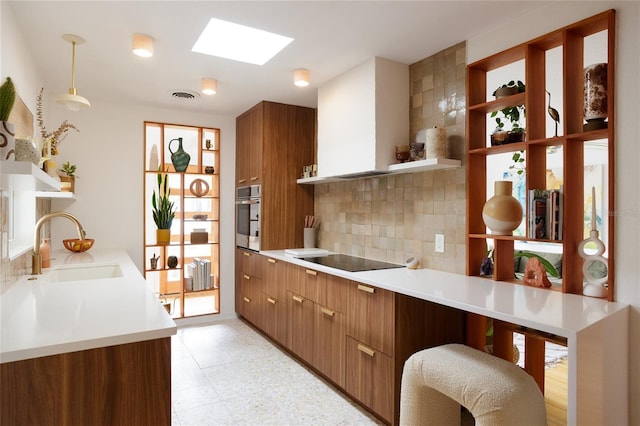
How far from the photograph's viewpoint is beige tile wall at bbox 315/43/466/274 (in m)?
2.45

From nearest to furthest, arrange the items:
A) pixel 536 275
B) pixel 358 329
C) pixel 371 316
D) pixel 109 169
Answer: pixel 536 275, pixel 371 316, pixel 358 329, pixel 109 169

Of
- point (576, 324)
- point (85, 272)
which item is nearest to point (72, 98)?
point (85, 272)

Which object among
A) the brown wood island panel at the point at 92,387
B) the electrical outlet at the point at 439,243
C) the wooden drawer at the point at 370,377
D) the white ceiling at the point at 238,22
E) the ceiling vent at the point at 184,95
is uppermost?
the ceiling vent at the point at 184,95

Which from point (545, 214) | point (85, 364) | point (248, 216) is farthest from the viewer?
point (248, 216)

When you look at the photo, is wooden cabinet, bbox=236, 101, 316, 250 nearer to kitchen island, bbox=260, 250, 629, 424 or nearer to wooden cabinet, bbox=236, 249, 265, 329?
wooden cabinet, bbox=236, 249, 265, 329

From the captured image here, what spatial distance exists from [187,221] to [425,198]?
274 centimetres

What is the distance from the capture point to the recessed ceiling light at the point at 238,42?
7.58 ft

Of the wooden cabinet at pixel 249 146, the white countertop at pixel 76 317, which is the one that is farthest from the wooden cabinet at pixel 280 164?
the white countertop at pixel 76 317

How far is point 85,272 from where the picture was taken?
107 inches

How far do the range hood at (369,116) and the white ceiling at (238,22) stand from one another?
108mm

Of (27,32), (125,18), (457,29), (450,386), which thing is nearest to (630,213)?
(450,386)

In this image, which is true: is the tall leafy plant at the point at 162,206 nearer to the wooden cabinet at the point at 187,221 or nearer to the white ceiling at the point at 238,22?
the wooden cabinet at the point at 187,221

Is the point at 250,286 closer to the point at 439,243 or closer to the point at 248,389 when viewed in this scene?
the point at 248,389

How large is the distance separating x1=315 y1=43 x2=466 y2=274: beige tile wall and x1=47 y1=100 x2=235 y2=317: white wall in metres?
2.28
